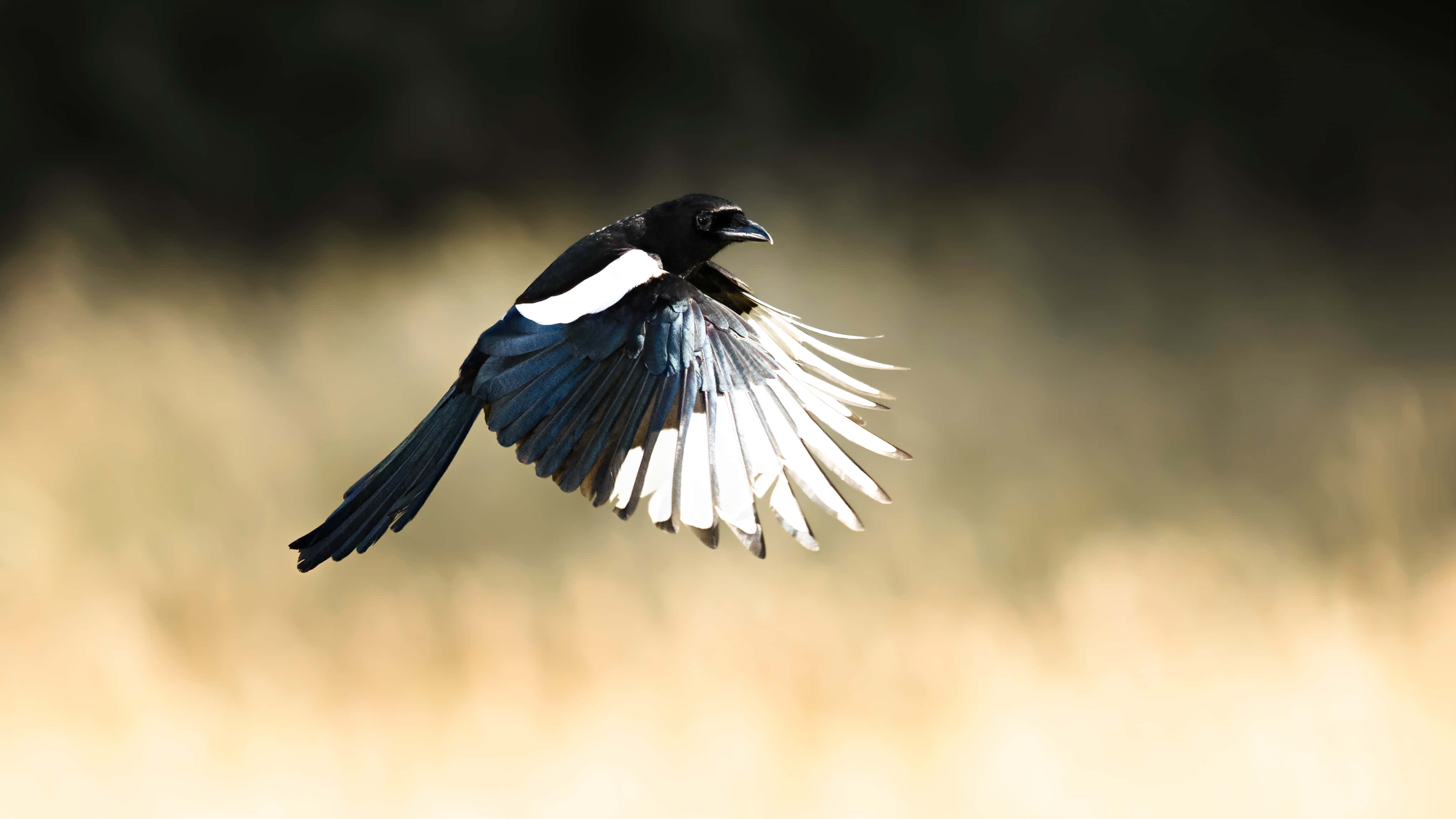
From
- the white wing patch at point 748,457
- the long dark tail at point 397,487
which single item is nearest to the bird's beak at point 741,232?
the white wing patch at point 748,457

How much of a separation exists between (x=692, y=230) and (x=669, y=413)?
234mm

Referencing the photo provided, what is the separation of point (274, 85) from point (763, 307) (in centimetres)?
109

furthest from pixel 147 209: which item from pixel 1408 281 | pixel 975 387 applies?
pixel 1408 281

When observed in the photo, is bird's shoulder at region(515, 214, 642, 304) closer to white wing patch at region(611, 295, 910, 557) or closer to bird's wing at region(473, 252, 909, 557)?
bird's wing at region(473, 252, 909, 557)

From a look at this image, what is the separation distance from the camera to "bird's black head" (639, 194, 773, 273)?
94cm

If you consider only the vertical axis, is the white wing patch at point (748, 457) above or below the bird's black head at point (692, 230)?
below

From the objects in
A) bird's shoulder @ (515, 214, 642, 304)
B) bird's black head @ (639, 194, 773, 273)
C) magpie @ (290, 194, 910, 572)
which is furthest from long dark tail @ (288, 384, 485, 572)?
bird's black head @ (639, 194, 773, 273)

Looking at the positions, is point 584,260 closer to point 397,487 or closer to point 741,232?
point 741,232

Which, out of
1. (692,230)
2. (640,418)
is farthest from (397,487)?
(692,230)

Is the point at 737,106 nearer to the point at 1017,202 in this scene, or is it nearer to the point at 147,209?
the point at 1017,202

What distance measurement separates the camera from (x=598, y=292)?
2.88ft

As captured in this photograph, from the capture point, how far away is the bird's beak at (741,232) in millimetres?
936

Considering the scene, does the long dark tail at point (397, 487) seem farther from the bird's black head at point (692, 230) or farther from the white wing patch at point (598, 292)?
the bird's black head at point (692, 230)

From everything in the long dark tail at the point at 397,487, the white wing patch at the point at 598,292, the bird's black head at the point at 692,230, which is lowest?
the long dark tail at the point at 397,487
